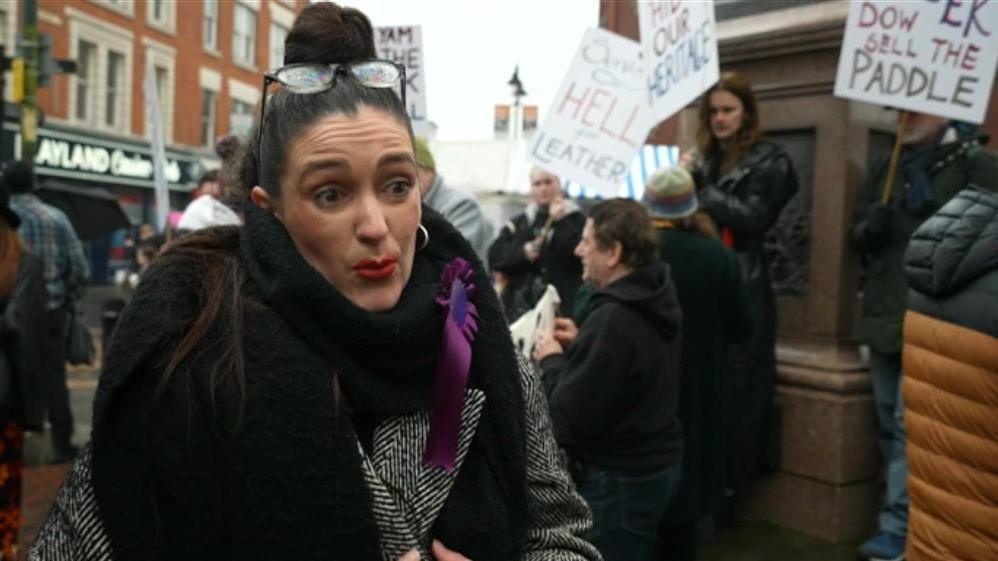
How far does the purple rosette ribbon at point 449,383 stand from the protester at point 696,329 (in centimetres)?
277

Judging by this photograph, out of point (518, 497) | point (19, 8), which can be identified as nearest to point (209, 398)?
point (518, 497)

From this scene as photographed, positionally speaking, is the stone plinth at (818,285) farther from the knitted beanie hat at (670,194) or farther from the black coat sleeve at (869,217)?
the knitted beanie hat at (670,194)

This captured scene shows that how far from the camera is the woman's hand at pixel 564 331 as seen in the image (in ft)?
12.6

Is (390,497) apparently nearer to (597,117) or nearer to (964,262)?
(964,262)

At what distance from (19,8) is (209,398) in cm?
1002

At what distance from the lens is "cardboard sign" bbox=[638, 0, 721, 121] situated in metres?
4.84

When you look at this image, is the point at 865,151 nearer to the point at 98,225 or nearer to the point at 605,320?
the point at 605,320

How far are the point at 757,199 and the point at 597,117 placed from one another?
96 cm

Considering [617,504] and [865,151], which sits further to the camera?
[865,151]

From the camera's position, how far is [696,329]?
4.46 m

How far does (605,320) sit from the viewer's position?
3582 mm

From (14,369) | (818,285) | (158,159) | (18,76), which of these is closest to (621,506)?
(818,285)

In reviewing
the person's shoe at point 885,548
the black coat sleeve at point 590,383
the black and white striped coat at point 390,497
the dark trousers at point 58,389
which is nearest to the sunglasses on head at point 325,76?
the black and white striped coat at point 390,497

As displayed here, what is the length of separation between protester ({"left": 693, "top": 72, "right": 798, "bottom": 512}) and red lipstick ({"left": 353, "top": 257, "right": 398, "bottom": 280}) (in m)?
3.64
